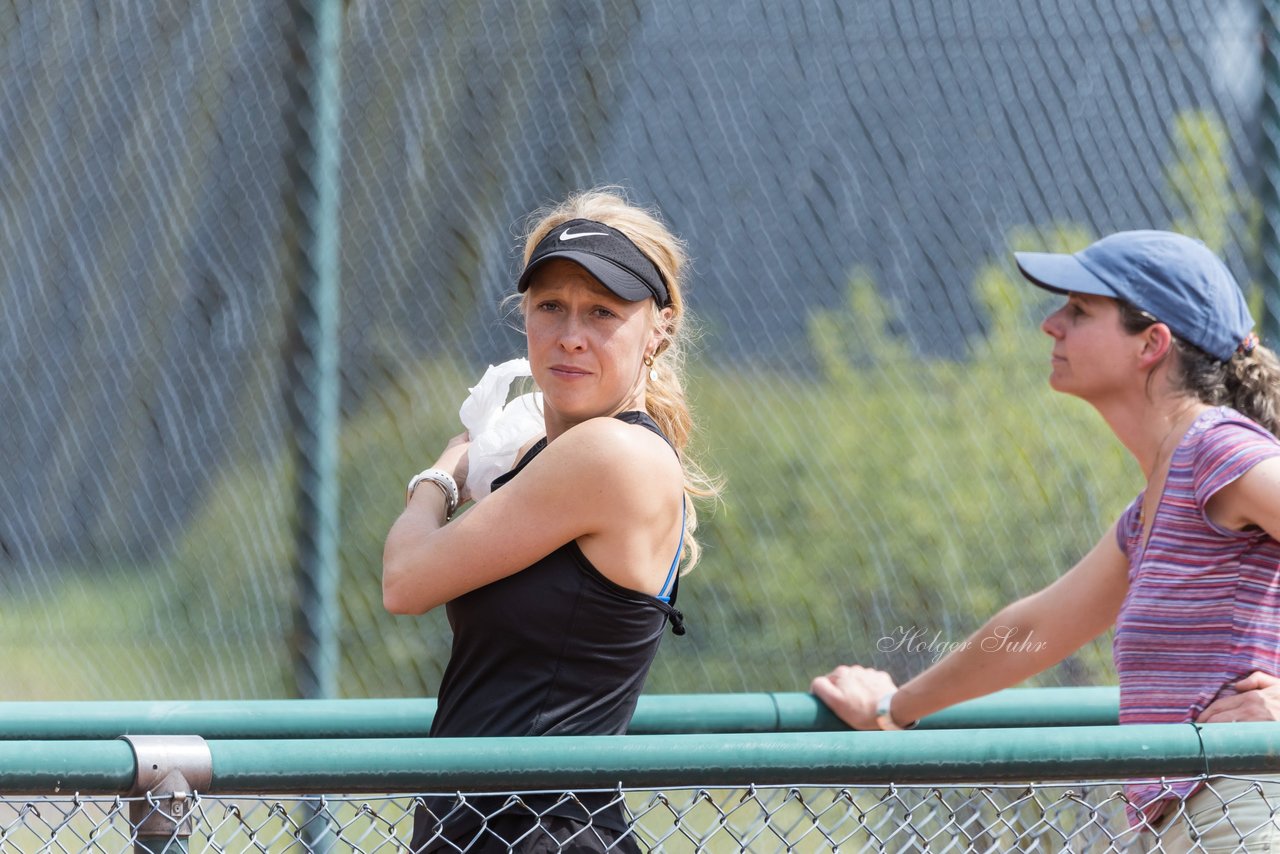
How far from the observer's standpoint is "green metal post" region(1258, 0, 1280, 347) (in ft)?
11.9

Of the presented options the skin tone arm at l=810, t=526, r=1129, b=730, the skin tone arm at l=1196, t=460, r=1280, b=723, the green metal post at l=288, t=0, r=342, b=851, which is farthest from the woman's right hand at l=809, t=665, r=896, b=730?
the green metal post at l=288, t=0, r=342, b=851

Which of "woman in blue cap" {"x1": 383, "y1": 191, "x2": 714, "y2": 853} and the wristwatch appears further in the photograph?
the wristwatch

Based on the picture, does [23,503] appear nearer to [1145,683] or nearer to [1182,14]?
[1145,683]

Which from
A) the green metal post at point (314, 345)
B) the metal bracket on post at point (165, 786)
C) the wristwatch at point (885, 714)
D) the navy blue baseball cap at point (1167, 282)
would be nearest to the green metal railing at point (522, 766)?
the metal bracket on post at point (165, 786)

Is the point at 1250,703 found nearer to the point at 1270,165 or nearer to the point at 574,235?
the point at 574,235

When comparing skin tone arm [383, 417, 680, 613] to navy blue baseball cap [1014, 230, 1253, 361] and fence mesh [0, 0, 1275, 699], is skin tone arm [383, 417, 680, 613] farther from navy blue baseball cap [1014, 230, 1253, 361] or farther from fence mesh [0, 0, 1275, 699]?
fence mesh [0, 0, 1275, 699]

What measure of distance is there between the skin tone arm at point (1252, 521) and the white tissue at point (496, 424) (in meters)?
0.93

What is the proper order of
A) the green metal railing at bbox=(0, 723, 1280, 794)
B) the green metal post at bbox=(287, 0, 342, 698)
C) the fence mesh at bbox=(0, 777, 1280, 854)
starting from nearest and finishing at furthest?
the green metal railing at bbox=(0, 723, 1280, 794) → the fence mesh at bbox=(0, 777, 1280, 854) → the green metal post at bbox=(287, 0, 342, 698)

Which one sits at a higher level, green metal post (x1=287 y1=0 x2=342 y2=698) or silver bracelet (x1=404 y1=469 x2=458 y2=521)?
green metal post (x1=287 y1=0 x2=342 y2=698)

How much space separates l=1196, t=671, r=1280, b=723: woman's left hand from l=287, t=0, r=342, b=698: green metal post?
1.93 m

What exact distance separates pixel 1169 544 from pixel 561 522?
93 cm

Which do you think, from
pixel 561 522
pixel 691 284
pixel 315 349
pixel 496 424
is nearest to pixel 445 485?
pixel 496 424

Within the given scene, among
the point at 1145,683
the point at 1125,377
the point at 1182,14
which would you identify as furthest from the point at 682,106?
the point at 1145,683

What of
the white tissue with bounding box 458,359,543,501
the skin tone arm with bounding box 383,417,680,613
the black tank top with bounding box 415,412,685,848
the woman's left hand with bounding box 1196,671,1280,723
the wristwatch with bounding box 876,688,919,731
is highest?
the white tissue with bounding box 458,359,543,501
